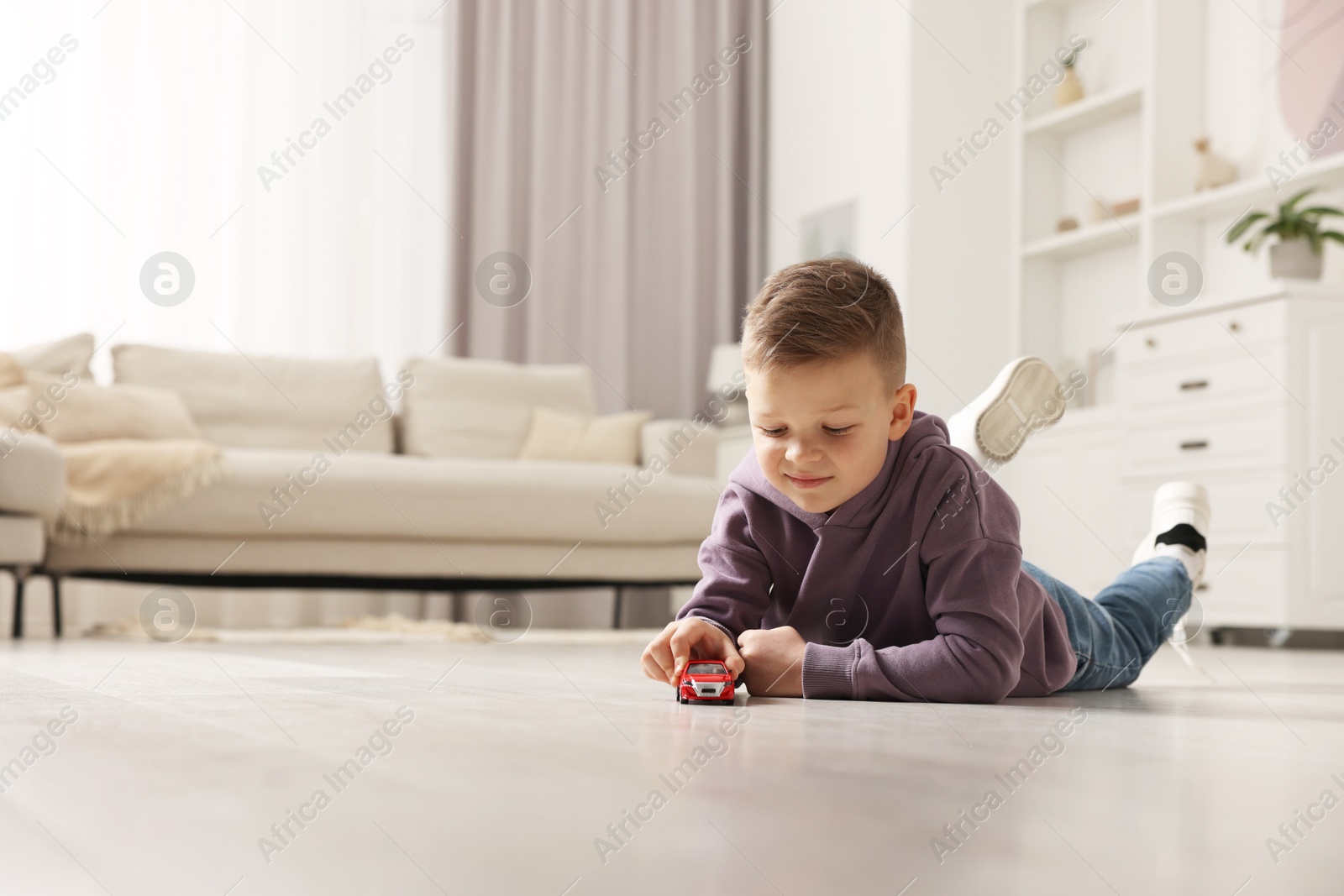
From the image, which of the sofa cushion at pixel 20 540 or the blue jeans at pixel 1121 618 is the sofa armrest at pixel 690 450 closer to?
the sofa cushion at pixel 20 540

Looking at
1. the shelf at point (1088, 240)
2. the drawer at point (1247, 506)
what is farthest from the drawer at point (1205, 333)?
the shelf at point (1088, 240)

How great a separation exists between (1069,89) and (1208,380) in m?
1.53

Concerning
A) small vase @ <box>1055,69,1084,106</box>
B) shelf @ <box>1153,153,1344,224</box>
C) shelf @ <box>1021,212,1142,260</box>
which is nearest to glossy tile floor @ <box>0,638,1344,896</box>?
shelf @ <box>1153,153,1344,224</box>

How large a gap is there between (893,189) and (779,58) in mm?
1093

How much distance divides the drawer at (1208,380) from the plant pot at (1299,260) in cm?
34

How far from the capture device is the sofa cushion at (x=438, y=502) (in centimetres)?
292

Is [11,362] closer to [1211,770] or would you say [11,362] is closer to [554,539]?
[554,539]

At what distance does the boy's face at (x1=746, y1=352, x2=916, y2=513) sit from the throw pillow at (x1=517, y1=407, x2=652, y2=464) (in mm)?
2721

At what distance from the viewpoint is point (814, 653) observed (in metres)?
1.16

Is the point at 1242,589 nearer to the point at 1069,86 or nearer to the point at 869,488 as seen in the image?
the point at 1069,86

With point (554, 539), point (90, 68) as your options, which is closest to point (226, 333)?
point (90, 68)

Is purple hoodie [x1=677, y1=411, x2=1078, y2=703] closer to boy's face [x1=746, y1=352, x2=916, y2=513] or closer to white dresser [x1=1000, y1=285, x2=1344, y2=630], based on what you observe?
boy's face [x1=746, y1=352, x2=916, y2=513]

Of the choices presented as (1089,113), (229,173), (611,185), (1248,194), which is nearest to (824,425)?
(1248,194)

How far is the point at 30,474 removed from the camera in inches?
102
